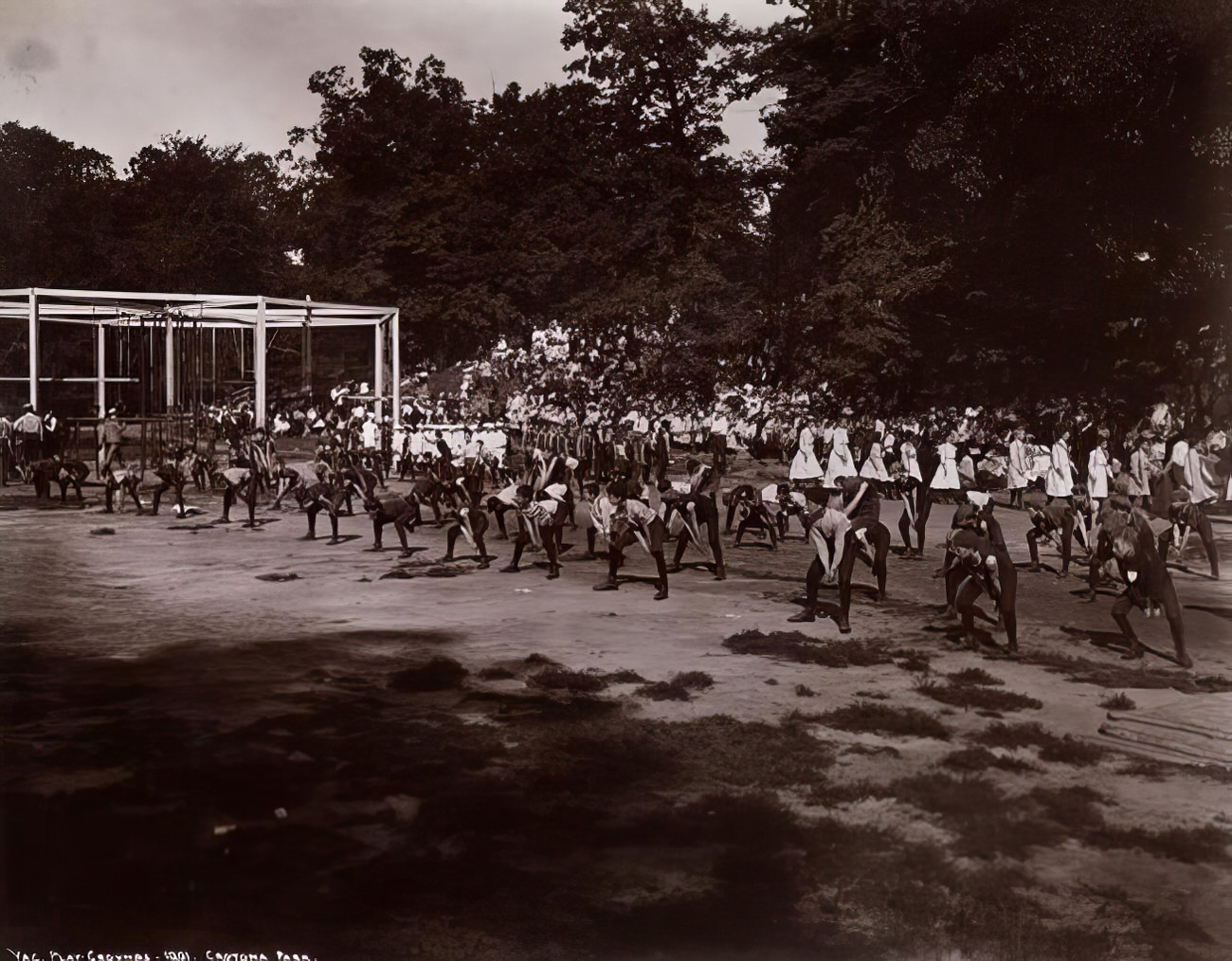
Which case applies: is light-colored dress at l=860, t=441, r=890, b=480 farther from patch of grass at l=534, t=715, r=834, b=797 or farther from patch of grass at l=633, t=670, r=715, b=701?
patch of grass at l=534, t=715, r=834, b=797

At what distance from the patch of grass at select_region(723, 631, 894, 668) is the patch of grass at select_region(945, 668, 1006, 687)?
533 mm

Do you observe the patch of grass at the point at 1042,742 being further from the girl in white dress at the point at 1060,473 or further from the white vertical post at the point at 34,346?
the white vertical post at the point at 34,346

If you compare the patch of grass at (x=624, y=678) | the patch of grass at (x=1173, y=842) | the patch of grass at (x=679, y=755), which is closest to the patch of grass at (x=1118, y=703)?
the patch of grass at (x=1173, y=842)

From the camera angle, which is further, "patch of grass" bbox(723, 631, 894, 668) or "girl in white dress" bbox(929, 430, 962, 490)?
"girl in white dress" bbox(929, 430, 962, 490)

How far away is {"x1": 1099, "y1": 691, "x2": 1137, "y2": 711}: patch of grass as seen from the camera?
Answer: 7363mm

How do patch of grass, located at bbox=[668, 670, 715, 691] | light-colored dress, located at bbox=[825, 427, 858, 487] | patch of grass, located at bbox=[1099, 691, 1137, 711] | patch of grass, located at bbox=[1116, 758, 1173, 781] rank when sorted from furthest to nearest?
light-colored dress, located at bbox=[825, 427, 858, 487] → patch of grass, located at bbox=[668, 670, 715, 691] → patch of grass, located at bbox=[1099, 691, 1137, 711] → patch of grass, located at bbox=[1116, 758, 1173, 781]

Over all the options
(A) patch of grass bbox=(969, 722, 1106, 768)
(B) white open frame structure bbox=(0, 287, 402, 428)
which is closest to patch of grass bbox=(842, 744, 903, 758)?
(A) patch of grass bbox=(969, 722, 1106, 768)

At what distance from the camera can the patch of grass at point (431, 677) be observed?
7.95m

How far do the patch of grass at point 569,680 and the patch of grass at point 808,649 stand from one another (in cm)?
120

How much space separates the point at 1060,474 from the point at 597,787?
24.5 ft

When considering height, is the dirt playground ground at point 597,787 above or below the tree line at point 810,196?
below

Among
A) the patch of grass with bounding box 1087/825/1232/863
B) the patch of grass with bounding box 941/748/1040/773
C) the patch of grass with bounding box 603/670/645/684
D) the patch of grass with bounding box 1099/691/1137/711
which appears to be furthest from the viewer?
the patch of grass with bounding box 603/670/645/684

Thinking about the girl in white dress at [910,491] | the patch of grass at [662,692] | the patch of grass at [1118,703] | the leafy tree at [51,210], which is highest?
the leafy tree at [51,210]

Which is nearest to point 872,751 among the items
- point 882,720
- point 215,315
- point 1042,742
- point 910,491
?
point 882,720
